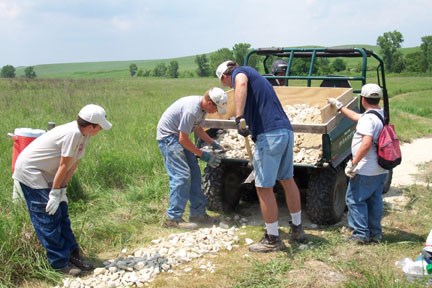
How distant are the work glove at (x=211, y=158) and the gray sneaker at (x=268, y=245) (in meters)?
1.14

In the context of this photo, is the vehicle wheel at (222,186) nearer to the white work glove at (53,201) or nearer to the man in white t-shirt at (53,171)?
the man in white t-shirt at (53,171)

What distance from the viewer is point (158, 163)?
807 cm

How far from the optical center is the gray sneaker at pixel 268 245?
4.94m

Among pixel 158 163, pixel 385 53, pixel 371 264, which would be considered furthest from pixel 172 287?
pixel 385 53

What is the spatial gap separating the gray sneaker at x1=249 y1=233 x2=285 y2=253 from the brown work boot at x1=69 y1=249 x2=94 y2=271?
158 centimetres

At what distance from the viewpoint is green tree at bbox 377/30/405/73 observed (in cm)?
7800

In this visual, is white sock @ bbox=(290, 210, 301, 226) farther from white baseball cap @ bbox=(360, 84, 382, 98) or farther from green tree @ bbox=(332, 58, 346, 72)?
green tree @ bbox=(332, 58, 346, 72)

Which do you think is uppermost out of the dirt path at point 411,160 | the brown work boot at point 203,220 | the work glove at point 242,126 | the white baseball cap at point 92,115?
the white baseball cap at point 92,115

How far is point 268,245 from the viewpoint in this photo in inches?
195

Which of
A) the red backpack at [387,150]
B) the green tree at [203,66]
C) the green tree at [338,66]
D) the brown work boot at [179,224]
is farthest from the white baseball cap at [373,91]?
the green tree at [203,66]

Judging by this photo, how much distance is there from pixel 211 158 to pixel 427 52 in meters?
80.7

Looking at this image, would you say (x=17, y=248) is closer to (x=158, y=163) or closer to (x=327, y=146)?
(x=327, y=146)

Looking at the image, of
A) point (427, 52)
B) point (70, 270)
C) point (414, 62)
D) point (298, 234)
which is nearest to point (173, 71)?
point (414, 62)

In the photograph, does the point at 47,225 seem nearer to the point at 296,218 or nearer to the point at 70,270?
the point at 70,270
